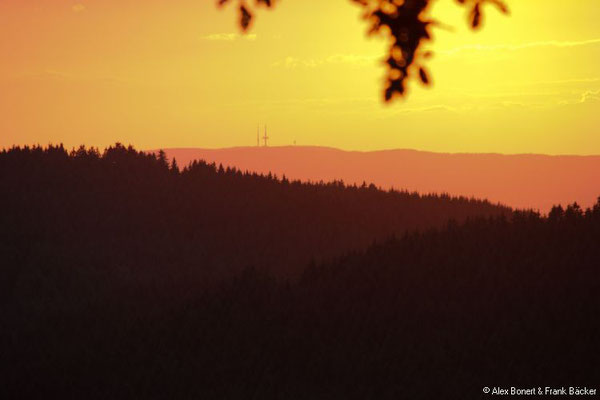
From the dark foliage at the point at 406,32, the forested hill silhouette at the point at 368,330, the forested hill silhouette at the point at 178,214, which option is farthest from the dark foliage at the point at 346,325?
the dark foliage at the point at 406,32

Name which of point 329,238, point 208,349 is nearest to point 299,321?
point 208,349

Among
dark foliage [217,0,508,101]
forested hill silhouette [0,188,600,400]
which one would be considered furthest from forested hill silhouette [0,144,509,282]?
dark foliage [217,0,508,101]

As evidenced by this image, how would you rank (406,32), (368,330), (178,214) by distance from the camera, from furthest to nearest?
(178,214) → (368,330) → (406,32)

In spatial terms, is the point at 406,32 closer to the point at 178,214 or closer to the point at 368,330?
the point at 368,330

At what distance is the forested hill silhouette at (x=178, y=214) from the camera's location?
10319 centimetres

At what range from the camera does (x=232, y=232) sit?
112188 mm

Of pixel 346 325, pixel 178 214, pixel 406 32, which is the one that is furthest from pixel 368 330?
pixel 178 214

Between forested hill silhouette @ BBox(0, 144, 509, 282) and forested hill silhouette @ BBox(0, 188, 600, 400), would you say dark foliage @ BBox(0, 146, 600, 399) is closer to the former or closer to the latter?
forested hill silhouette @ BBox(0, 188, 600, 400)

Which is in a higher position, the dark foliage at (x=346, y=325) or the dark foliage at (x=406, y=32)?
the dark foliage at (x=406, y=32)

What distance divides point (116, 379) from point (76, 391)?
199 cm

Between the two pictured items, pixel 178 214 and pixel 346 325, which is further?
pixel 178 214

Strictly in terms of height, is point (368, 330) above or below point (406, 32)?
below

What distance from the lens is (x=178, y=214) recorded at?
388 ft

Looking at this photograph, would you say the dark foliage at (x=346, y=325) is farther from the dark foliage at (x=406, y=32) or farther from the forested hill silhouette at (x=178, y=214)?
the dark foliage at (x=406, y=32)
